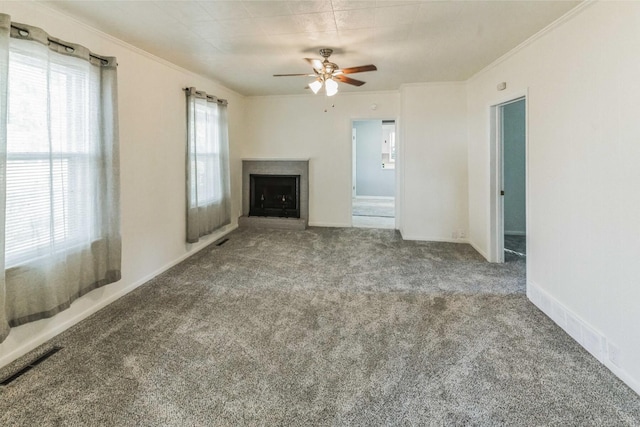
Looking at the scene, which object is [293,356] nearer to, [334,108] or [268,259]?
[268,259]

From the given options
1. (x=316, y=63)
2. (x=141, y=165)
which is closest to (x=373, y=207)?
(x=316, y=63)

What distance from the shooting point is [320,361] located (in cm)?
209

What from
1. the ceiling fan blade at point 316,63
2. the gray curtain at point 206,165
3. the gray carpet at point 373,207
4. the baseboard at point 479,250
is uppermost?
the ceiling fan blade at point 316,63

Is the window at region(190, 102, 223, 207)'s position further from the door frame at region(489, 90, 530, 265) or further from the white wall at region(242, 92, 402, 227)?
the door frame at region(489, 90, 530, 265)

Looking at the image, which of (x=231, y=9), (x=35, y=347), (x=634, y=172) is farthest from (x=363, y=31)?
(x=35, y=347)

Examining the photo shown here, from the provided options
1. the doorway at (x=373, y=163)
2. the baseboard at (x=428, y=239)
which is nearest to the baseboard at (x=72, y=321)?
the baseboard at (x=428, y=239)

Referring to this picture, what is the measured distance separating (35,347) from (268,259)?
95.2 inches

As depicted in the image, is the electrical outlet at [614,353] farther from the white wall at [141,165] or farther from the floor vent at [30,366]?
the white wall at [141,165]

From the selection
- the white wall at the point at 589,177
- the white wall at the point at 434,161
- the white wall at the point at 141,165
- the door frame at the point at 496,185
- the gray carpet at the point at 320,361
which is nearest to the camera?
the gray carpet at the point at 320,361

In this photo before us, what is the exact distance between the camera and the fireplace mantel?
5980 millimetres

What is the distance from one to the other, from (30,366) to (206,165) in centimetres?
305

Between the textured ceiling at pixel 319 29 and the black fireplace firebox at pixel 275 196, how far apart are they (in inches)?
94.0

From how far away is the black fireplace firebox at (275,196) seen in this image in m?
6.13

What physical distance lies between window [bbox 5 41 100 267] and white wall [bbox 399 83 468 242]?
13.8 feet
